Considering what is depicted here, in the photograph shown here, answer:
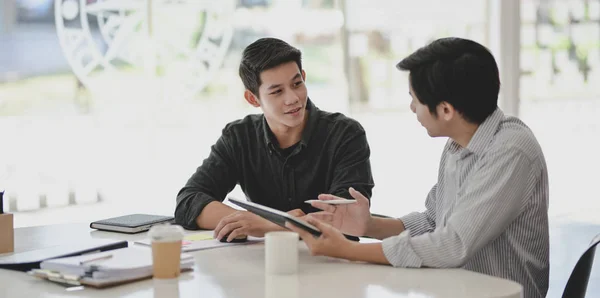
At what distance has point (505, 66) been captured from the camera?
6176 millimetres

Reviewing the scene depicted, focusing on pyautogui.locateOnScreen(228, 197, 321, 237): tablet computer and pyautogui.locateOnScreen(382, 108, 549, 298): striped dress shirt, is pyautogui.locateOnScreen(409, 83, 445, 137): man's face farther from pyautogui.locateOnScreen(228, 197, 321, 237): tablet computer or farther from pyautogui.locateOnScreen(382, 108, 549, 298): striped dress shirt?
pyautogui.locateOnScreen(228, 197, 321, 237): tablet computer

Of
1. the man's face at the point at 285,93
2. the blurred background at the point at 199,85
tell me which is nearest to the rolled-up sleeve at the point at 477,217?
the man's face at the point at 285,93

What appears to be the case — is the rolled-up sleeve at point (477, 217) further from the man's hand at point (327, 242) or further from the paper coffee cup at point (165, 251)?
the paper coffee cup at point (165, 251)

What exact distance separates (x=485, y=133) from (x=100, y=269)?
0.98m

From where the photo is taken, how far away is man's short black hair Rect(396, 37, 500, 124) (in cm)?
203

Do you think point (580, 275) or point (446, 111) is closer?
point (580, 275)

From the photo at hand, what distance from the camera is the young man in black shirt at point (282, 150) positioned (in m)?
2.77

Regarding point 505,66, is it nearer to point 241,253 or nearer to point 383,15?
point 383,15

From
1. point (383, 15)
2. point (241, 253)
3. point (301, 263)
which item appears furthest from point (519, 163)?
point (383, 15)

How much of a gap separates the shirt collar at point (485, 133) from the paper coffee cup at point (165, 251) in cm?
76

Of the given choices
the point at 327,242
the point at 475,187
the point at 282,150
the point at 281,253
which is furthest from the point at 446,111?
the point at 282,150

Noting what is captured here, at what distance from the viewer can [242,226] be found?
2.33 m

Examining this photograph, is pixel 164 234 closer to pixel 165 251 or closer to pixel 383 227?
pixel 165 251

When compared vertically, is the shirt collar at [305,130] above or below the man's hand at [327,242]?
above
